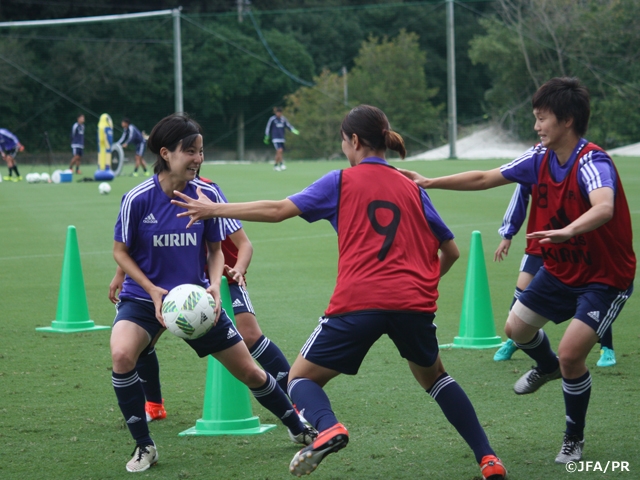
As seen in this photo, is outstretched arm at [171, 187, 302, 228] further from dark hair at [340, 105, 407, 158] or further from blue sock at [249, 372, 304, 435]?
blue sock at [249, 372, 304, 435]

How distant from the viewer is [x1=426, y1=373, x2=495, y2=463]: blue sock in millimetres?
4129

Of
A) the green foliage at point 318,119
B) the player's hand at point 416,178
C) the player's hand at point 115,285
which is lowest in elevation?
the green foliage at point 318,119

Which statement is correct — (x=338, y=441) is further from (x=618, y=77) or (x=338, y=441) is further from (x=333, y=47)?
(x=333, y=47)

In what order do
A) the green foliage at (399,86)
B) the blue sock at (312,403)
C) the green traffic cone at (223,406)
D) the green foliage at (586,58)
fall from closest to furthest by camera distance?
1. the blue sock at (312,403)
2. the green traffic cone at (223,406)
3. the green foliage at (586,58)
4. the green foliage at (399,86)

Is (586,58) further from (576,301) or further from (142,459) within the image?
(142,459)

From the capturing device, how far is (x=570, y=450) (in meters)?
4.52

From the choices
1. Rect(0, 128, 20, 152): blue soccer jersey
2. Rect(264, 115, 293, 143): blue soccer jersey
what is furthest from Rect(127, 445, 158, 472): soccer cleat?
Rect(264, 115, 293, 143): blue soccer jersey

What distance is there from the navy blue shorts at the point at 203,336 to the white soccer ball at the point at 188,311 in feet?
0.39

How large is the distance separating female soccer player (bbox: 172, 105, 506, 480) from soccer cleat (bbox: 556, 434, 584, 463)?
61 cm

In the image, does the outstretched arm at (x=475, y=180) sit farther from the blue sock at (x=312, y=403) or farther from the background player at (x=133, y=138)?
the background player at (x=133, y=138)

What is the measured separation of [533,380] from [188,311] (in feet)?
7.10

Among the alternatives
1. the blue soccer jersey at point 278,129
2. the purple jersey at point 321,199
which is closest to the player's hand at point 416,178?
the purple jersey at point 321,199

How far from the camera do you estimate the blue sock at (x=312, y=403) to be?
389 centimetres

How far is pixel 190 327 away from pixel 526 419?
2.16 m
